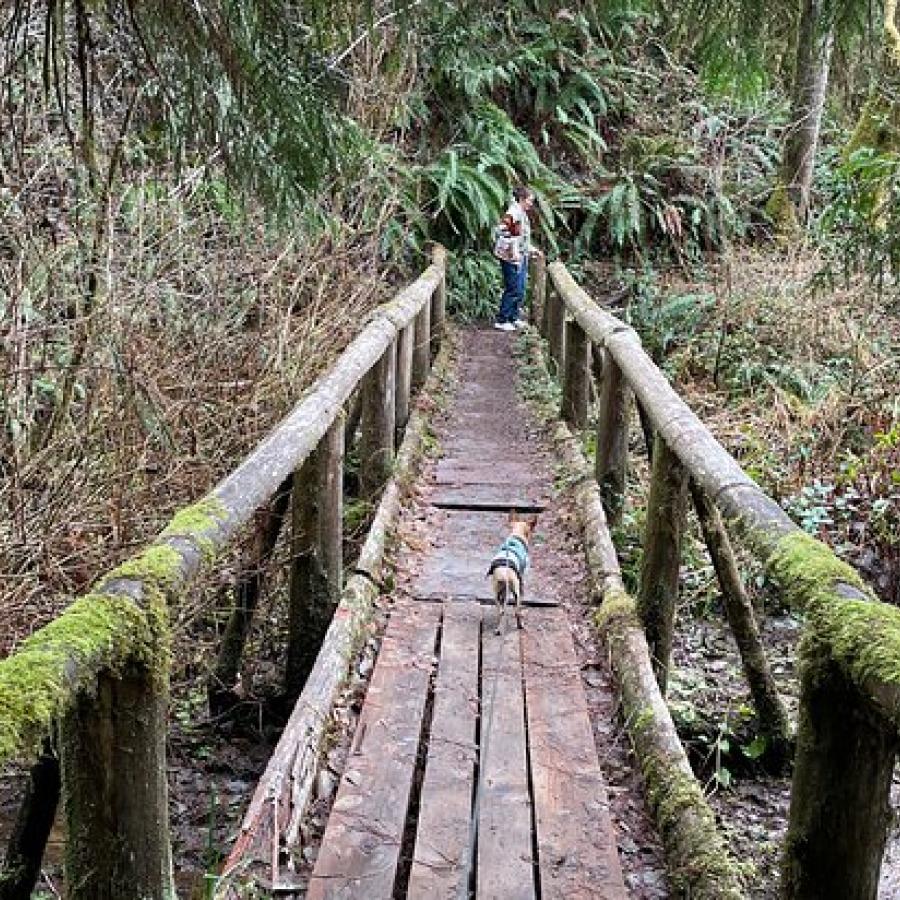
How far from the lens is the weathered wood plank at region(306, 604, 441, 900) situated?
3193 millimetres

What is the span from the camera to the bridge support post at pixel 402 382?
849 centimetres

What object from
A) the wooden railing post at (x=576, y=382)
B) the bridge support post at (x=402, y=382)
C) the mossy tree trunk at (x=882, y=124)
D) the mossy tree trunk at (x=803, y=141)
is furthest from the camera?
the mossy tree trunk at (x=803, y=141)

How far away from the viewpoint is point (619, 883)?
3.19m

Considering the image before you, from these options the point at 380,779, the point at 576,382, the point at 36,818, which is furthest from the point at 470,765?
the point at 576,382

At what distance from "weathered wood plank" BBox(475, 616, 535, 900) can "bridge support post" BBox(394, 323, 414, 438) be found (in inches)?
146

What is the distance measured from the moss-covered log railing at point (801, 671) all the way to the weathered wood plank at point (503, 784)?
1.32 feet

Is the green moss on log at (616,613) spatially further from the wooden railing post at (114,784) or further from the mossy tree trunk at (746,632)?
the wooden railing post at (114,784)

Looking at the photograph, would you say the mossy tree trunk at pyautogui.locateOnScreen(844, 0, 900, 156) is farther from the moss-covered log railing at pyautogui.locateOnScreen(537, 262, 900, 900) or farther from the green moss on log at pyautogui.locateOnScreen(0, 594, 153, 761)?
the green moss on log at pyautogui.locateOnScreen(0, 594, 153, 761)

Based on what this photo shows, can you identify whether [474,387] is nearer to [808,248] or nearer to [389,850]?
[808,248]

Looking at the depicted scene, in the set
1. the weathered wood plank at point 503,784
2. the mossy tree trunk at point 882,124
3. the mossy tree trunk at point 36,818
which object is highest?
the mossy tree trunk at point 882,124

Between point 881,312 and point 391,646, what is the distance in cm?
929

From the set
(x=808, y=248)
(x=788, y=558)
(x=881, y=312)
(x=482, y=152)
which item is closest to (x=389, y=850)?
(x=788, y=558)

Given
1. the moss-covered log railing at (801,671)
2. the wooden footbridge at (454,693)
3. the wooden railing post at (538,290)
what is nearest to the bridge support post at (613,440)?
the wooden footbridge at (454,693)

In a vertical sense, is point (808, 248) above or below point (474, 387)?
above
